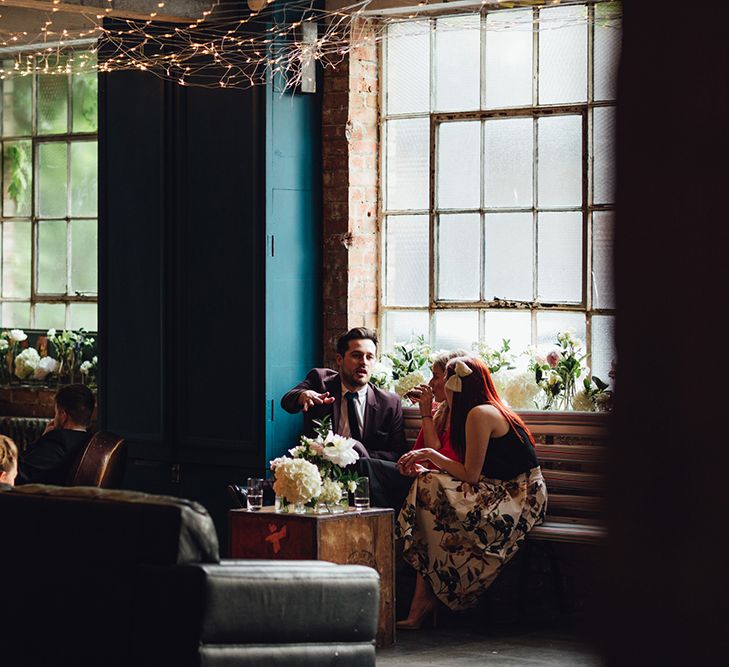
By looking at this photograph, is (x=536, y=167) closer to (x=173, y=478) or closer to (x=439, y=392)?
(x=439, y=392)

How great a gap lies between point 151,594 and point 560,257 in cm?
374

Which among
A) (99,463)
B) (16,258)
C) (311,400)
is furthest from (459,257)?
(16,258)

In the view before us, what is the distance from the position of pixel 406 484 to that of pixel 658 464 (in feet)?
18.3

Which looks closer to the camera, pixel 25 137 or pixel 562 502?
pixel 562 502

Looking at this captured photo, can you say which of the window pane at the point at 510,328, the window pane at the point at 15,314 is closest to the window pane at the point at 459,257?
the window pane at the point at 510,328

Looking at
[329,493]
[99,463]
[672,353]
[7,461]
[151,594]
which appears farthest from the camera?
[99,463]

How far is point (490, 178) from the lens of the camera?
673 cm

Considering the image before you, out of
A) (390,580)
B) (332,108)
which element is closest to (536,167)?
(332,108)

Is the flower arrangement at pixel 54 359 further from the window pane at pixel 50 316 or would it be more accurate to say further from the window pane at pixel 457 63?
the window pane at pixel 457 63

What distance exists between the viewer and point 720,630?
1.94 ft

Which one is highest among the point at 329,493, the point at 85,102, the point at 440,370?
the point at 85,102

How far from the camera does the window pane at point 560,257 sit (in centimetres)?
646

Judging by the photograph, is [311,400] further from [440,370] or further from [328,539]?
[328,539]

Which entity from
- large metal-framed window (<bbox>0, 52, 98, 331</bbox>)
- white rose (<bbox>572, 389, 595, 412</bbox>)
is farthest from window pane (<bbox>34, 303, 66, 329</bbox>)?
white rose (<bbox>572, 389, 595, 412</bbox>)
